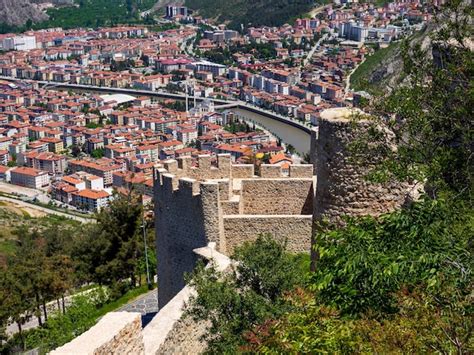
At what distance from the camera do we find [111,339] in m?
3.21

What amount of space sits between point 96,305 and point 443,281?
10.5 m

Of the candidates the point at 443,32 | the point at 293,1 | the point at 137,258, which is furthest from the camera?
the point at 293,1

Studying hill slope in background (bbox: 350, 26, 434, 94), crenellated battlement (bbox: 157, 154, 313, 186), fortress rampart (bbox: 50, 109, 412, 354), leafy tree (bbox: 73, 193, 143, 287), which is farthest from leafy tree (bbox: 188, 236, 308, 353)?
leafy tree (bbox: 73, 193, 143, 287)

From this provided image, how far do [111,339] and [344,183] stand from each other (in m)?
2.08

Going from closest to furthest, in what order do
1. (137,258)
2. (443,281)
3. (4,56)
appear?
(443,281)
(137,258)
(4,56)

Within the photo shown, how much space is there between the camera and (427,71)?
460 cm

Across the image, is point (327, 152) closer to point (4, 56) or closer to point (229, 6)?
point (4, 56)

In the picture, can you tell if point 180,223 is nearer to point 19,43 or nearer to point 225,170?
point 225,170

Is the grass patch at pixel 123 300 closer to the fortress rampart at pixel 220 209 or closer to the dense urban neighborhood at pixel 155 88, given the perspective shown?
the fortress rampart at pixel 220 209

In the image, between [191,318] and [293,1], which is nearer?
[191,318]

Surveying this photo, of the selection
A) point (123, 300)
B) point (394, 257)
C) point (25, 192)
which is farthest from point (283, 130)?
point (394, 257)

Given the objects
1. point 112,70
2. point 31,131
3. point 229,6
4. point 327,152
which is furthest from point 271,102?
point 327,152

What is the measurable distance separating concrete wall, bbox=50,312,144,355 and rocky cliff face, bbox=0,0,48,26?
123931 millimetres

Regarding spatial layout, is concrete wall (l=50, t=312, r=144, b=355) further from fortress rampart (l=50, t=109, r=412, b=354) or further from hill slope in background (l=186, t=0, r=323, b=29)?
hill slope in background (l=186, t=0, r=323, b=29)
